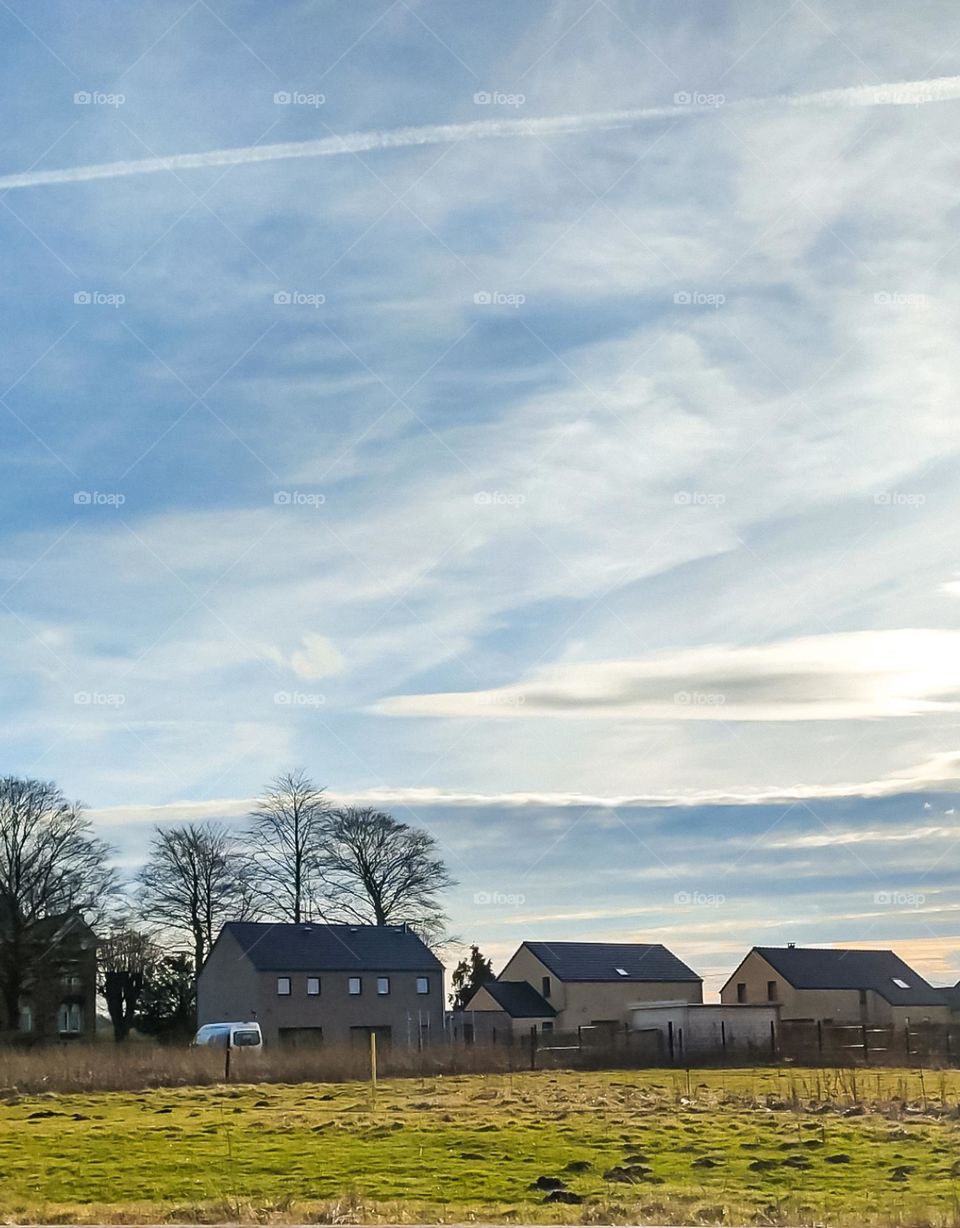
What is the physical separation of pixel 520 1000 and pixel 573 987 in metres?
2.80

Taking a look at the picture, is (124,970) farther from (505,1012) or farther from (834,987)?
(834,987)

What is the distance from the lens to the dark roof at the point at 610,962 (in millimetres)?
74375

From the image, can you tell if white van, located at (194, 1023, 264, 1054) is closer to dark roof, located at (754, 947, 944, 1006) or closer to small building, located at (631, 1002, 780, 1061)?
small building, located at (631, 1002, 780, 1061)

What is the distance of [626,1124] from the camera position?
22922 mm

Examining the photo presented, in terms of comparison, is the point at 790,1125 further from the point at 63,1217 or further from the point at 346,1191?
the point at 63,1217

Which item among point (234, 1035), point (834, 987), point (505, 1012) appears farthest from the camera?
point (834, 987)

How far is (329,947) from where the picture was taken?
6366 centimetres

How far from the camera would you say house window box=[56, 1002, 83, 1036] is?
254 feet

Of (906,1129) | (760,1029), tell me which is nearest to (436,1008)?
(760,1029)

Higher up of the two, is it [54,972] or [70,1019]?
[54,972]

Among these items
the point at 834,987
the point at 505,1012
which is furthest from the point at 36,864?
the point at 834,987

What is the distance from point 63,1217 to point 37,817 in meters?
45.7

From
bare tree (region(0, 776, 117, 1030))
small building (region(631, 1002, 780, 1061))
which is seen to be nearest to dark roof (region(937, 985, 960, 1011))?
small building (region(631, 1002, 780, 1061))

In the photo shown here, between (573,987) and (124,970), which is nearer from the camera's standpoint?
(124,970)
